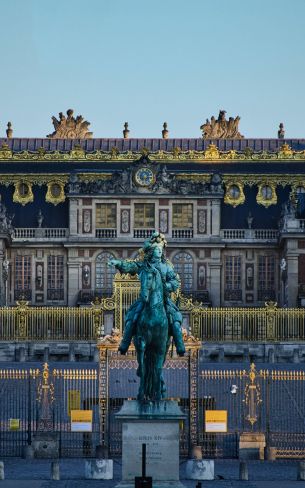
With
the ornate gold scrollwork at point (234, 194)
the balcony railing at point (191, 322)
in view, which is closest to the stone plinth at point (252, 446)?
the balcony railing at point (191, 322)

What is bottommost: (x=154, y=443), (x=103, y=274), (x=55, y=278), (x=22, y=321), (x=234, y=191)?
(x=154, y=443)

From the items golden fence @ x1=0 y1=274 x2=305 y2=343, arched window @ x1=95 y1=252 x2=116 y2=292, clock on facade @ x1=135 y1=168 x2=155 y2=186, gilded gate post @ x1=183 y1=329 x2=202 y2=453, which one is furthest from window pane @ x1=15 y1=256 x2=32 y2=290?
gilded gate post @ x1=183 y1=329 x2=202 y2=453

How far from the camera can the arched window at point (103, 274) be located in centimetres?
8788

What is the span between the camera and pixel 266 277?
290ft

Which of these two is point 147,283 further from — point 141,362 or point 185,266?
point 185,266

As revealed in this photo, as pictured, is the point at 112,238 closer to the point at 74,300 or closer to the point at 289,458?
the point at 74,300

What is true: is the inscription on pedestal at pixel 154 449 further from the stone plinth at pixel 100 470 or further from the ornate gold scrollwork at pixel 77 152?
the ornate gold scrollwork at pixel 77 152

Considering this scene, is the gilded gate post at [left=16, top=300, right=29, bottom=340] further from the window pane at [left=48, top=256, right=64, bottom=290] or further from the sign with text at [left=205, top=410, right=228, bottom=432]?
the sign with text at [left=205, top=410, right=228, bottom=432]

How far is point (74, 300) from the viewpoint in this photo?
288 feet

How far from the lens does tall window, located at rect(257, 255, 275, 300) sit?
8812cm

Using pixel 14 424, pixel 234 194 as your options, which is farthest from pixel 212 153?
pixel 14 424

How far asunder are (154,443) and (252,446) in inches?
448

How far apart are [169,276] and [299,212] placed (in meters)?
52.4

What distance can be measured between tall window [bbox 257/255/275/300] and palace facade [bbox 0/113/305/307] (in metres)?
0.05
